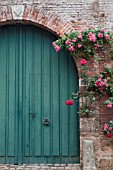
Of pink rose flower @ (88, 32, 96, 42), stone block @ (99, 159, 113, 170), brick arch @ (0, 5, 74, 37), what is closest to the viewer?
stone block @ (99, 159, 113, 170)

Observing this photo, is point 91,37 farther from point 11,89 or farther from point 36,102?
point 11,89

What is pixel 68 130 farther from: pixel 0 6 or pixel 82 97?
pixel 0 6

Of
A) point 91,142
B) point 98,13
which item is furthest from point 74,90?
point 98,13

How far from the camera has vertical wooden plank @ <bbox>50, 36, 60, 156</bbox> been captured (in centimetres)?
600

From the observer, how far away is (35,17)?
5.98 m

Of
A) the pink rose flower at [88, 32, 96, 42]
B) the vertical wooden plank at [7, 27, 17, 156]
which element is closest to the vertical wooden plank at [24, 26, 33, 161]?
the vertical wooden plank at [7, 27, 17, 156]

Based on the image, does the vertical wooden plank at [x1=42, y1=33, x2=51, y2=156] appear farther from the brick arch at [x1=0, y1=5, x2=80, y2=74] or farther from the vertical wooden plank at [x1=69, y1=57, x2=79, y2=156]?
the vertical wooden plank at [x1=69, y1=57, x2=79, y2=156]

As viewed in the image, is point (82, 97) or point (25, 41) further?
point (25, 41)

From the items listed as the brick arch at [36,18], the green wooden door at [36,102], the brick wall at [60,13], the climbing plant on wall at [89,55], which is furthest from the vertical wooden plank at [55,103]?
the brick wall at [60,13]

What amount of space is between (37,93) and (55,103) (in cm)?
42

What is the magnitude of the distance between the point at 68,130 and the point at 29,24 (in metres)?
2.34

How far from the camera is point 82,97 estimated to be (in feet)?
18.9

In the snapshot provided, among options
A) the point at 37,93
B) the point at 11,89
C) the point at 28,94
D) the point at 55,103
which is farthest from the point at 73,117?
the point at 11,89

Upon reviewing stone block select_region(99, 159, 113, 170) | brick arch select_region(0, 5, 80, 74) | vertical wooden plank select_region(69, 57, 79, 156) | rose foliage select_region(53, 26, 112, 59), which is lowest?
stone block select_region(99, 159, 113, 170)
